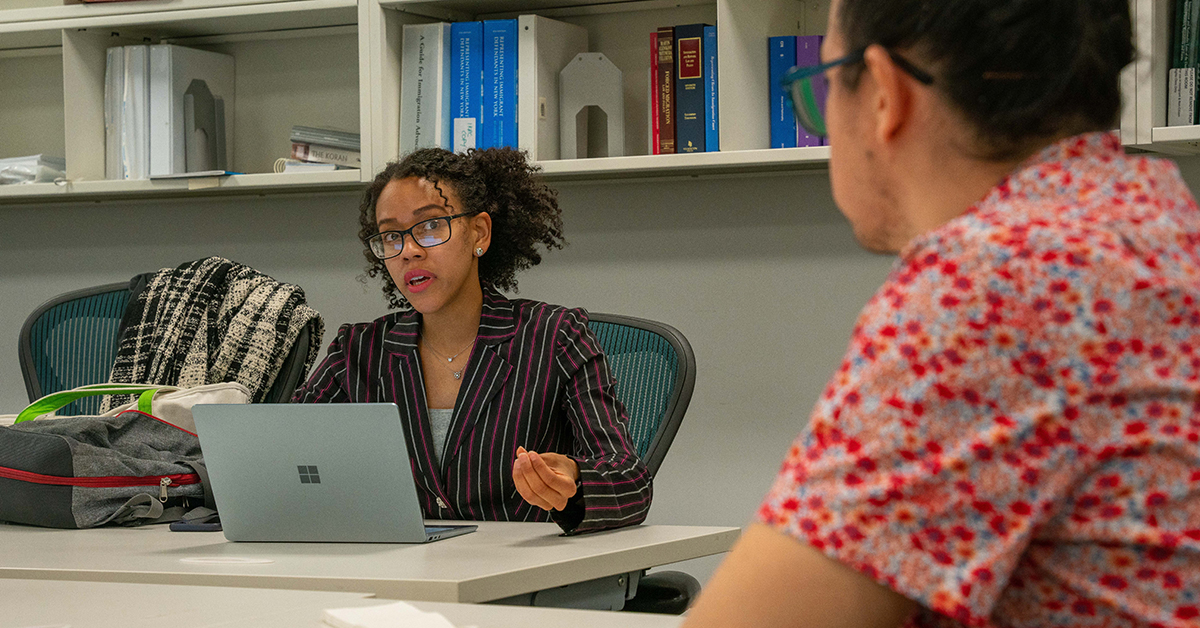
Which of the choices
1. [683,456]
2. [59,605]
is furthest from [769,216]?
[59,605]

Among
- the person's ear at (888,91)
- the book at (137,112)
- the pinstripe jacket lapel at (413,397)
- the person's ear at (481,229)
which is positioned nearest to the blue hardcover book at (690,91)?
the person's ear at (481,229)

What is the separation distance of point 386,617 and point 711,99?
169cm

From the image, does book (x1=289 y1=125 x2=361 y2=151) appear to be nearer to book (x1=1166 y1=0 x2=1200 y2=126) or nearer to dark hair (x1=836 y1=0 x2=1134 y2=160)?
book (x1=1166 y1=0 x2=1200 y2=126)

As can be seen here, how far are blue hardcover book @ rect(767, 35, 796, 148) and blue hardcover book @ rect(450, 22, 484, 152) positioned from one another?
2.05 ft

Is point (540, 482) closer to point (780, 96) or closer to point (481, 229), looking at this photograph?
point (481, 229)

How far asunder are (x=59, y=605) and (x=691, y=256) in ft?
6.17

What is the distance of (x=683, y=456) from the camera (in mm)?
2836

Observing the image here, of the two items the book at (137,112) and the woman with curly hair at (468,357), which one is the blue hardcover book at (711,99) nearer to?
the woman with curly hair at (468,357)

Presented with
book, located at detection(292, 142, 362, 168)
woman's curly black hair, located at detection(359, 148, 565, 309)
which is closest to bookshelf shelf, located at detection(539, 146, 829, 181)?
woman's curly black hair, located at detection(359, 148, 565, 309)

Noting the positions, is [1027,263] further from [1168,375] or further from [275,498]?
[275,498]

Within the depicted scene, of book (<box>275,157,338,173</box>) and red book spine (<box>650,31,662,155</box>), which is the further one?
book (<box>275,157,338,173</box>)

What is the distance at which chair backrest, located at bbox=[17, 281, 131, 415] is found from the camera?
2580 mm

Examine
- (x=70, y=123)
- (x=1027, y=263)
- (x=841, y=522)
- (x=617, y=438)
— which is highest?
(x=70, y=123)

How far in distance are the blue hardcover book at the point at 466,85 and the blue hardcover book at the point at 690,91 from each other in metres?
0.43
